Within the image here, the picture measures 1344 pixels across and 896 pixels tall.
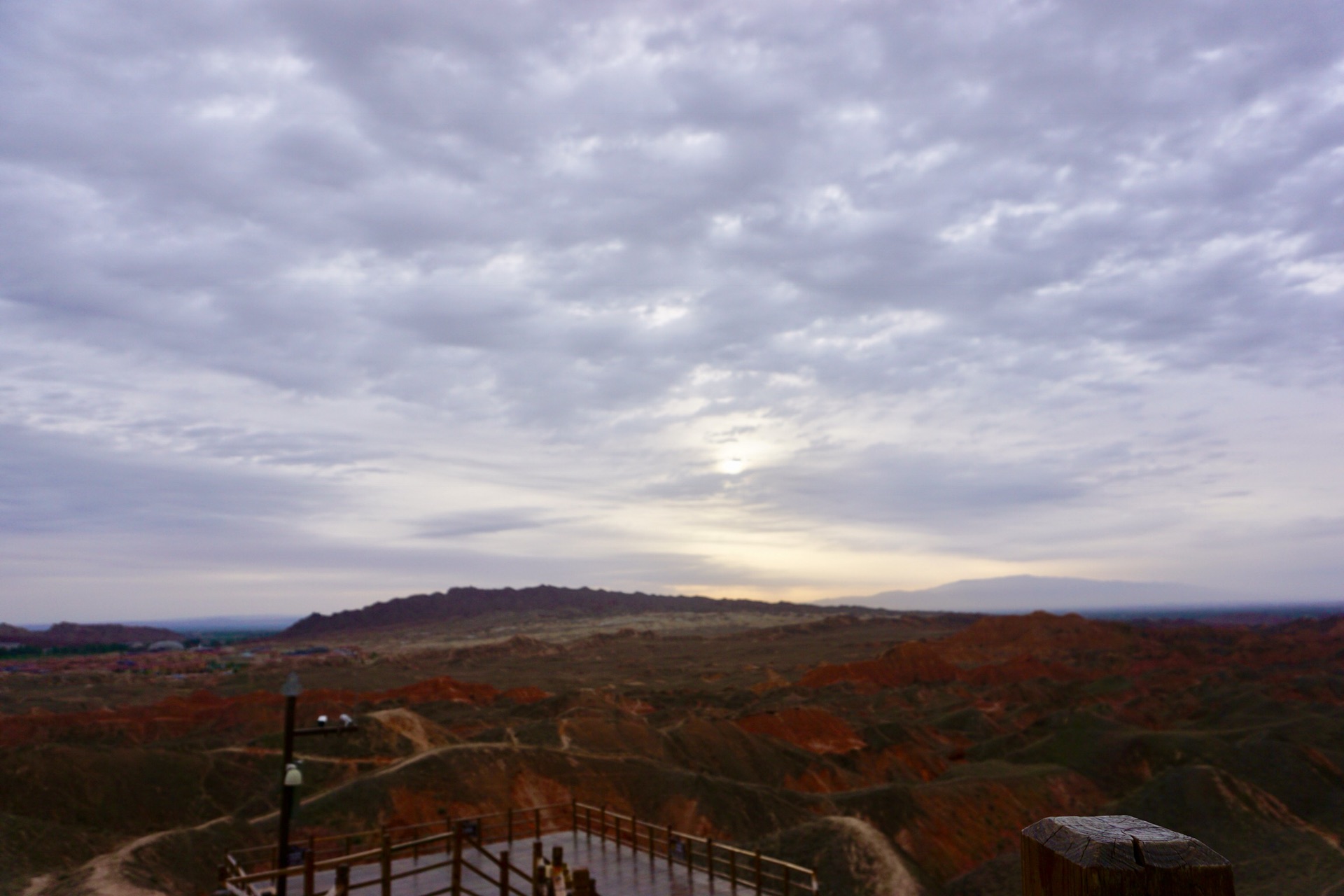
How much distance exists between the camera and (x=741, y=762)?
65125mm

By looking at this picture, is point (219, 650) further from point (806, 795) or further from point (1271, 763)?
point (1271, 763)

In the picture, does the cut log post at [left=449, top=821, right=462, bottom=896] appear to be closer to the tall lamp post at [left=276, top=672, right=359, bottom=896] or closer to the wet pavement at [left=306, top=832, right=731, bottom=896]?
the wet pavement at [left=306, top=832, right=731, bottom=896]

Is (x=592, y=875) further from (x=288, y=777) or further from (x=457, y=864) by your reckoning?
(x=288, y=777)

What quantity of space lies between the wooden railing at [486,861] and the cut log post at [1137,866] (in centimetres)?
1733

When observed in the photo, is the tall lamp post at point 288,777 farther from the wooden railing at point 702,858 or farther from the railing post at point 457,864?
the wooden railing at point 702,858

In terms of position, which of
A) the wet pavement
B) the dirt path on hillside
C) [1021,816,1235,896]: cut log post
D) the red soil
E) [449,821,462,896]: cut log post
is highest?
[1021,816,1235,896]: cut log post

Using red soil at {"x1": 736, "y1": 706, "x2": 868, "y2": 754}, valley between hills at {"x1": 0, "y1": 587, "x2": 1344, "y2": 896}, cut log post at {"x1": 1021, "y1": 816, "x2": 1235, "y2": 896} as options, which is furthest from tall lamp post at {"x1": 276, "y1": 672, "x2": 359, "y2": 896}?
red soil at {"x1": 736, "y1": 706, "x2": 868, "y2": 754}

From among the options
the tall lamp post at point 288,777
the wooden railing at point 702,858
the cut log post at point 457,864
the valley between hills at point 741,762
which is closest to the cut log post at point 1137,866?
the cut log post at point 457,864

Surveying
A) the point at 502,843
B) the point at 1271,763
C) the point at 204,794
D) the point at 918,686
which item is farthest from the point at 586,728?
the point at 918,686

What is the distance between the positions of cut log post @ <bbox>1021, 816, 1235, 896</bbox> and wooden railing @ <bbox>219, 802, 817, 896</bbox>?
1733cm

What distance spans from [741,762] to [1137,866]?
67.6 m

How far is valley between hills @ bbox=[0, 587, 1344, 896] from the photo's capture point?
4088 centimetres

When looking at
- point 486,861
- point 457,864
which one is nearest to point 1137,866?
point 457,864

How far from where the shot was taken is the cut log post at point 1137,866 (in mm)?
2051
